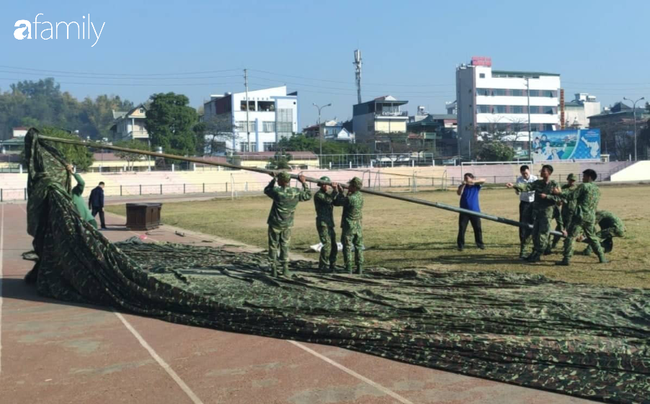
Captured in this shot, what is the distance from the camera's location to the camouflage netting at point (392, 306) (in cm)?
625

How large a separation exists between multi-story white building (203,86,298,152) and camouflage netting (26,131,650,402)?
84553 mm

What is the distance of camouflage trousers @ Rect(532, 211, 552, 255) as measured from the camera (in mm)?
12461

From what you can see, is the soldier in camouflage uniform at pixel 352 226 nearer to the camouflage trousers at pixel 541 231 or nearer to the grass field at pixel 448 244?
the grass field at pixel 448 244

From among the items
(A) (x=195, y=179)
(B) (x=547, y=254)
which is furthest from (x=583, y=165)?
(B) (x=547, y=254)

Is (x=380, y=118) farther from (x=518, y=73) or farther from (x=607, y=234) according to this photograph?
(x=607, y=234)

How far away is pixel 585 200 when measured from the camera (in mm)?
12172

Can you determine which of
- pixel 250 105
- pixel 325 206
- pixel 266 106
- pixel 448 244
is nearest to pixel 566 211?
pixel 448 244

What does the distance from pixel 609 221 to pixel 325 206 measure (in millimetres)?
6252

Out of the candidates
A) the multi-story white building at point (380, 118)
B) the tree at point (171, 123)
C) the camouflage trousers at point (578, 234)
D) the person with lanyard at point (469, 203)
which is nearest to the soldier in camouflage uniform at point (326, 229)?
the person with lanyard at point (469, 203)

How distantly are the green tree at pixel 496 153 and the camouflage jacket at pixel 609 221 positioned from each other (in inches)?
2646

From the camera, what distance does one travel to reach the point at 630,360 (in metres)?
6.11

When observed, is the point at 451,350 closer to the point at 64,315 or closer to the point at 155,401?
the point at 155,401

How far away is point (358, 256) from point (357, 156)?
7083 centimetres

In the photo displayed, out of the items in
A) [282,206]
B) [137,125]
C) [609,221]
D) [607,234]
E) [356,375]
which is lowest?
[356,375]
